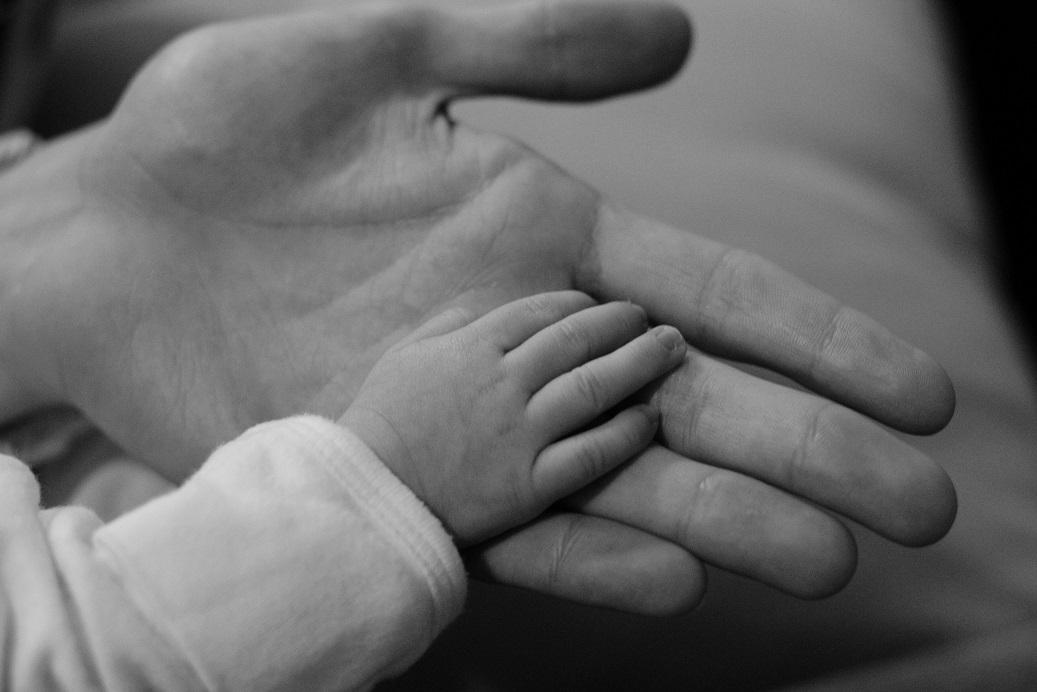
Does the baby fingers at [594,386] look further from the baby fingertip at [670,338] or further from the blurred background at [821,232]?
the blurred background at [821,232]

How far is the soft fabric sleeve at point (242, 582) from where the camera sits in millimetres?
512

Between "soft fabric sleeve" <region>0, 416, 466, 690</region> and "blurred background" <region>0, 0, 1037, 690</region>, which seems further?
"blurred background" <region>0, 0, 1037, 690</region>

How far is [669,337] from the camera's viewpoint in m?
0.59

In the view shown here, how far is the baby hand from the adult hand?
0.03 m

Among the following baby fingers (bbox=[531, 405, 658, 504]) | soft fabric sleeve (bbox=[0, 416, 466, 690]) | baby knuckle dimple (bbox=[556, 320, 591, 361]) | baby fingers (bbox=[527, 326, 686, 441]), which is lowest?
soft fabric sleeve (bbox=[0, 416, 466, 690])

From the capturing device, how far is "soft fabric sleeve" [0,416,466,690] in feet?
1.68

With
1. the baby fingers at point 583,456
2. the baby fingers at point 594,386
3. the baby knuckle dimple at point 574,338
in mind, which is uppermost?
the baby knuckle dimple at point 574,338

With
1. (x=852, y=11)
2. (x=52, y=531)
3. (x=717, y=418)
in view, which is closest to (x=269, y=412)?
(x=52, y=531)

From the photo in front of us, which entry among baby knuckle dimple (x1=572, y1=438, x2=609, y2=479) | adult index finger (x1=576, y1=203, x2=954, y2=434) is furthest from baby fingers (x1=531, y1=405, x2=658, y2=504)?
adult index finger (x1=576, y1=203, x2=954, y2=434)

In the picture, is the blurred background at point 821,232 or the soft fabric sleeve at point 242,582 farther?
the blurred background at point 821,232

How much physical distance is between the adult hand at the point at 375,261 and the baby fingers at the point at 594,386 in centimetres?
3

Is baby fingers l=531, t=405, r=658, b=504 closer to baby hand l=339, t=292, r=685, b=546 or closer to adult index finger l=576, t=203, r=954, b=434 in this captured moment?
baby hand l=339, t=292, r=685, b=546

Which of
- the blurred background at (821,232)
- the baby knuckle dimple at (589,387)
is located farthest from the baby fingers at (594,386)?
the blurred background at (821,232)

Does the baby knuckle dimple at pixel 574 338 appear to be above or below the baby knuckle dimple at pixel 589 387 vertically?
above
